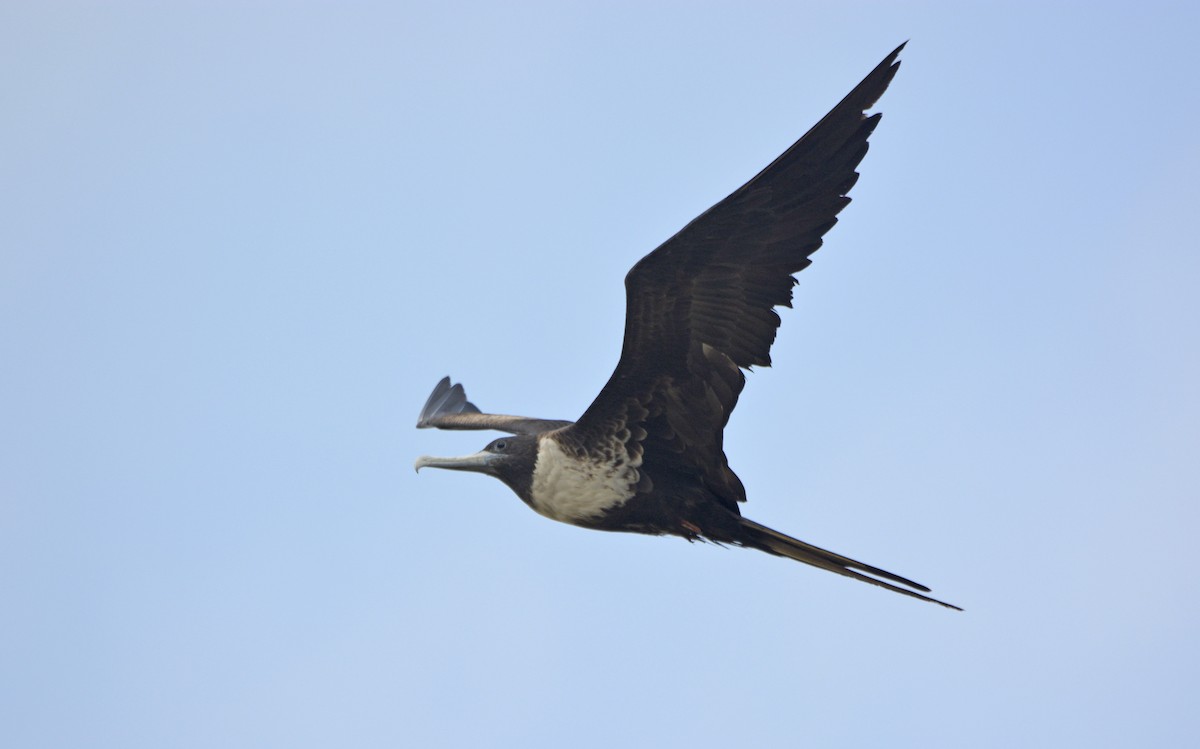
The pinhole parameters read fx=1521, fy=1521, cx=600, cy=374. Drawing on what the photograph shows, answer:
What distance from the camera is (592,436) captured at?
7.62 metres

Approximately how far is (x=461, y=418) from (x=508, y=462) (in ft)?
6.93

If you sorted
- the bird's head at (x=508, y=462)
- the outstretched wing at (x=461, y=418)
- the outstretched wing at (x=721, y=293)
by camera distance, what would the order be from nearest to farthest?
1. the outstretched wing at (x=721, y=293)
2. the bird's head at (x=508, y=462)
3. the outstretched wing at (x=461, y=418)

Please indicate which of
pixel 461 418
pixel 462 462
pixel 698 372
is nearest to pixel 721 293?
pixel 698 372

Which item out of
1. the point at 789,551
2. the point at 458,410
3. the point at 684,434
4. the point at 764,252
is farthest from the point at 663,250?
the point at 458,410

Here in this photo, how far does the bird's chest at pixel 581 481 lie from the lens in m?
7.60

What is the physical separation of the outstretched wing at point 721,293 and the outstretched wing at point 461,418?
716 mm

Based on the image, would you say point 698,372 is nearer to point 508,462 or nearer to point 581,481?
point 581,481

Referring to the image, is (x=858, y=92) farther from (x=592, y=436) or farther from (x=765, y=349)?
(x=592, y=436)

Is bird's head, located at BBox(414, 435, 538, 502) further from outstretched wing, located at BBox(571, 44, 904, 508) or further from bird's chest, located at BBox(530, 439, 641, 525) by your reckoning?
outstretched wing, located at BBox(571, 44, 904, 508)

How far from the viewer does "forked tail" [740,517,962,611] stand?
22.9 feet

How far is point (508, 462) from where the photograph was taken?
786cm

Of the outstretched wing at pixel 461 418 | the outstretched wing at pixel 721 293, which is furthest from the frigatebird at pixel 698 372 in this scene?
the outstretched wing at pixel 461 418

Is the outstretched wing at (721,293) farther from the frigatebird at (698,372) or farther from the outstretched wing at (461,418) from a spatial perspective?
the outstretched wing at (461,418)

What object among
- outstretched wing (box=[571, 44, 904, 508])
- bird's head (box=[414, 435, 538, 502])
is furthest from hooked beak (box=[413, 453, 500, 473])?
outstretched wing (box=[571, 44, 904, 508])
